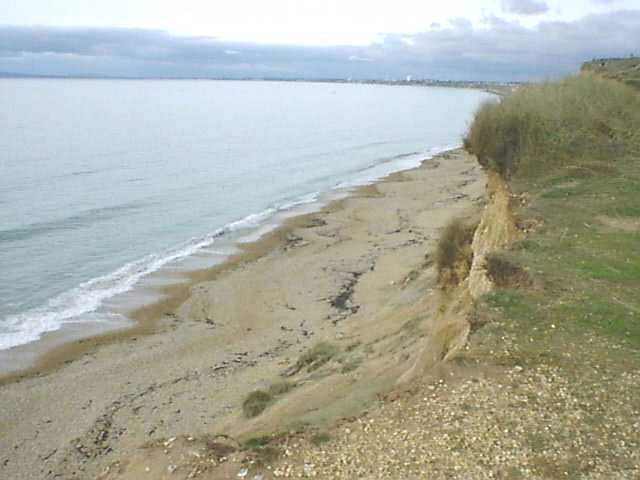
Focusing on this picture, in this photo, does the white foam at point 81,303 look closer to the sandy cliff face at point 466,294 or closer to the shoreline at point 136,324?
the shoreline at point 136,324

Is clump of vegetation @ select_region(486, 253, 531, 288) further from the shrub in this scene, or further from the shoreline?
the shoreline

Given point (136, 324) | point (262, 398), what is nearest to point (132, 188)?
point (136, 324)

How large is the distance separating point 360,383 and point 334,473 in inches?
179

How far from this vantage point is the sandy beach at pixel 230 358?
12.4 m

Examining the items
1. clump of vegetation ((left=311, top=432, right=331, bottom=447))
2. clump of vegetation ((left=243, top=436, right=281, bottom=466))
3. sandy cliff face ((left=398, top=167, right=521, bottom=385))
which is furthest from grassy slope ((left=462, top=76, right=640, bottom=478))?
clump of vegetation ((left=243, top=436, right=281, bottom=466))

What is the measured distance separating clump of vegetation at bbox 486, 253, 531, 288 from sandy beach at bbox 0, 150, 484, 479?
172cm

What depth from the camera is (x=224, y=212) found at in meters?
36.5

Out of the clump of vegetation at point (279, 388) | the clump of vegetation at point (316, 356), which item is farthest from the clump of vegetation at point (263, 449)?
the clump of vegetation at point (316, 356)

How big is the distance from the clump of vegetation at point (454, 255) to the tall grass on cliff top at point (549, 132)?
260 centimetres

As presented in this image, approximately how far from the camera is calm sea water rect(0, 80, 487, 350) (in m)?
23.4

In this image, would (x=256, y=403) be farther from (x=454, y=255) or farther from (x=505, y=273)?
(x=454, y=255)

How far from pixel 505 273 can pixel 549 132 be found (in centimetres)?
911

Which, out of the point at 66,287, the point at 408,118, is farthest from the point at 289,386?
the point at 408,118

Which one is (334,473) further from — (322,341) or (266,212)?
(266,212)
